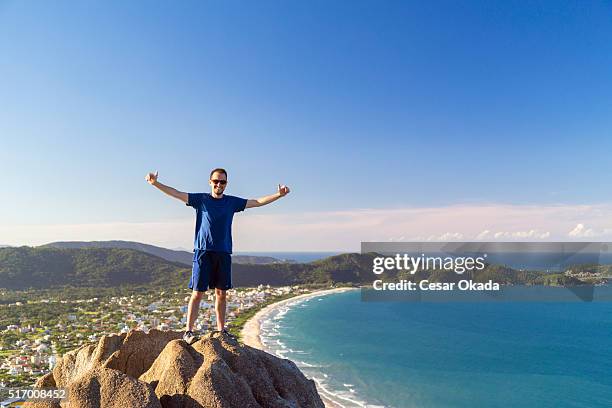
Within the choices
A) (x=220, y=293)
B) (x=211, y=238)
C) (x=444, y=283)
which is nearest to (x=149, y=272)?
(x=444, y=283)

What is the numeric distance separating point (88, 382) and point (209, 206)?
3.26 metres

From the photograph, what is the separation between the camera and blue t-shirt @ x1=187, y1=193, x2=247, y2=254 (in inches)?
294

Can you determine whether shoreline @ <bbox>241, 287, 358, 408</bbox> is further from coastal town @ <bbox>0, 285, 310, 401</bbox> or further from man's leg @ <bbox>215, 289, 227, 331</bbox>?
man's leg @ <bbox>215, 289, 227, 331</bbox>

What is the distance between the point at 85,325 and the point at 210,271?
7928 cm

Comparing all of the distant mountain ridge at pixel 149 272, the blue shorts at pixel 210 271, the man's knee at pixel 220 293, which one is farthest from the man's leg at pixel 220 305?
the distant mountain ridge at pixel 149 272

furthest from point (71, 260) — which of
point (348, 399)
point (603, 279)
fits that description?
point (603, 279)

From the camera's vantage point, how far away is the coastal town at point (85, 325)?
4872cm

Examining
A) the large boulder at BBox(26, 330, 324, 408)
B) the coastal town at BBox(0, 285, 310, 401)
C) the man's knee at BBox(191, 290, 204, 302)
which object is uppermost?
the man's knee at BBox(191, 290, 204, 302)

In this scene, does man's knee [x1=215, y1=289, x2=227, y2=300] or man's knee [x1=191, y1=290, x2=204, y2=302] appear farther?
man's knee [x1=215, y1=289, x2=227, y2=300]

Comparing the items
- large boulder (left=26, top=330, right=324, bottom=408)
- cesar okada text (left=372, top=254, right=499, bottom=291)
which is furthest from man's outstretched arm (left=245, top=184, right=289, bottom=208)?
cesar okada text (left=372, top=254, right=499, bottom=291)

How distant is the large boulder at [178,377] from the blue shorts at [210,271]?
923 millimetres

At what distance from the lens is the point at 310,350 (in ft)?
225

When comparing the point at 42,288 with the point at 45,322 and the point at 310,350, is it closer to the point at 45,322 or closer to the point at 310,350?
the point at 45,322

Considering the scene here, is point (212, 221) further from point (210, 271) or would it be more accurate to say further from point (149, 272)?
point (149, 272)
